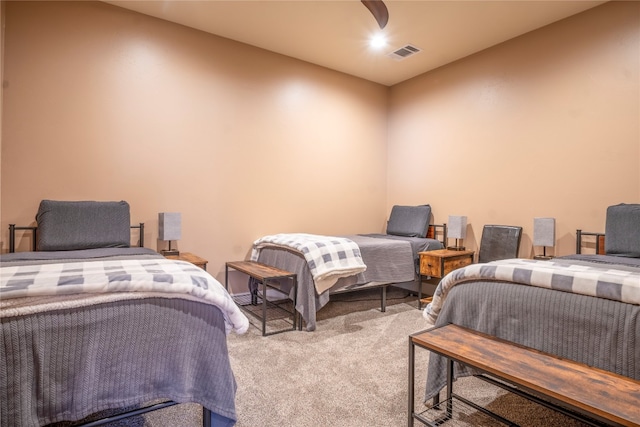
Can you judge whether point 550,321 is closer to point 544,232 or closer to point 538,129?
point 544,232

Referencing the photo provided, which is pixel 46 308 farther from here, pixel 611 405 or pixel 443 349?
pixel 611 405

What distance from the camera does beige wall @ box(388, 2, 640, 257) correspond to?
291 cm

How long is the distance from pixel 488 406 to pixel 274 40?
3.70m

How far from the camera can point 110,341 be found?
1231 mm

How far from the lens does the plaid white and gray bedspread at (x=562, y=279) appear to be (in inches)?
52.7

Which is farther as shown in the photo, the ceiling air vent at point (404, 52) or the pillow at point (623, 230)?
the ceiling air vent at point (404, 52)

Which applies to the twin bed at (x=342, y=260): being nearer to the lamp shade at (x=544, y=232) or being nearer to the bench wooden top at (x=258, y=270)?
the bench wooden top at (x=258, y=270)

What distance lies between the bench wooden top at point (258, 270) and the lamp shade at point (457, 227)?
1.90 metres

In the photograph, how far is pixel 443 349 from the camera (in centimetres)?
141

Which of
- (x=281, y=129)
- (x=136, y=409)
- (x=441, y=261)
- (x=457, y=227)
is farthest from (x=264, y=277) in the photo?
(x=457, y=227)

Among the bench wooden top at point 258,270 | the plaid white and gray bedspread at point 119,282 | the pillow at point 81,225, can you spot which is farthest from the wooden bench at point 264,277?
the plaid white and gray bedspread at point 119,282

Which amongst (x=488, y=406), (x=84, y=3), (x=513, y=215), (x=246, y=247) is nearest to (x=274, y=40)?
(x=84, y=3)

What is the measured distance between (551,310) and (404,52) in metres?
3.34

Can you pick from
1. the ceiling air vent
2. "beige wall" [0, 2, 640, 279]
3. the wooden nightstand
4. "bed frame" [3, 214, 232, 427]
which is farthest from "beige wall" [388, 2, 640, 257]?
"bed frame" [3, 214, 232, 427]
